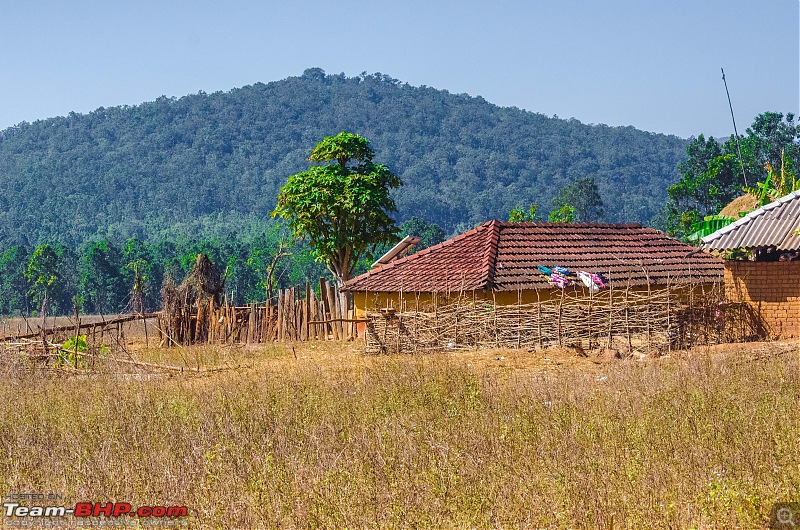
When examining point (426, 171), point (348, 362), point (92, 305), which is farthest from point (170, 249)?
point (426, 171)

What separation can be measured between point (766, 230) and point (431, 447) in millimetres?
11424

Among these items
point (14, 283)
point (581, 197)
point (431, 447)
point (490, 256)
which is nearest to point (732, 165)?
point (581, 197)

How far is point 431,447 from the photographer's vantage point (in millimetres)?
7918

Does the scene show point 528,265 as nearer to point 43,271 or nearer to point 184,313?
point 184,313

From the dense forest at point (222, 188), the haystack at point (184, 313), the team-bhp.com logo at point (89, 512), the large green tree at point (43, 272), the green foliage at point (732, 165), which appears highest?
the dense forest at point (222, 188)

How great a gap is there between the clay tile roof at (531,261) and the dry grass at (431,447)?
28.8ft

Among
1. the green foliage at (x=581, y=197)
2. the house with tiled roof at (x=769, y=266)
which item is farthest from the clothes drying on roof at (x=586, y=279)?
the green foliage at (x=581, y=197)

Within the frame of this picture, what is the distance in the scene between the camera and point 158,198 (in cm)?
15950

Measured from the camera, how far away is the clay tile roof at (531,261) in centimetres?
2075

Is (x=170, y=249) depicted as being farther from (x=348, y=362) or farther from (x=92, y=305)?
(x=348, y=362)

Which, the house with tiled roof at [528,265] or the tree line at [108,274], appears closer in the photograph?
the house with tiled roof at [528,265]

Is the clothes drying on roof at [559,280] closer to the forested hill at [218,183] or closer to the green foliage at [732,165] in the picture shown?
the green foliage at [732,165]

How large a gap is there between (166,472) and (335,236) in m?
21.7

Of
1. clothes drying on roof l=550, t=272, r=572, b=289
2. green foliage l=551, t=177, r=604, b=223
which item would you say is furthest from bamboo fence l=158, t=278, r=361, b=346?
green foliage l=551, t=177, r=604, b=223
